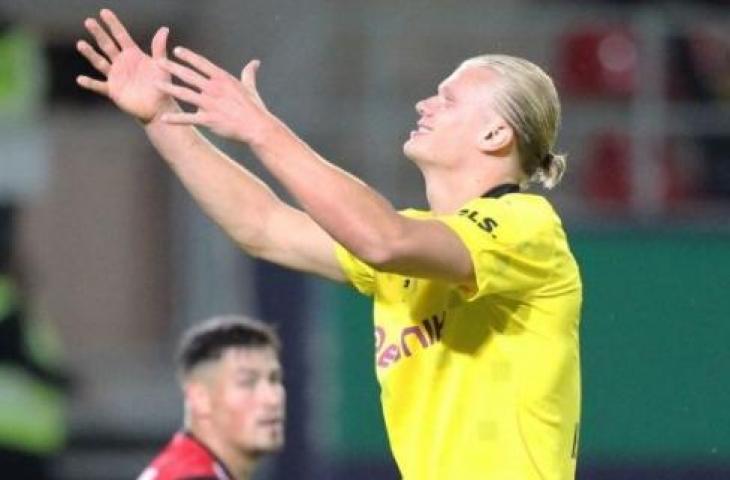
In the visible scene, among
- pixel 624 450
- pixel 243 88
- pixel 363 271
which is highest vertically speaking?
pixel 243 88

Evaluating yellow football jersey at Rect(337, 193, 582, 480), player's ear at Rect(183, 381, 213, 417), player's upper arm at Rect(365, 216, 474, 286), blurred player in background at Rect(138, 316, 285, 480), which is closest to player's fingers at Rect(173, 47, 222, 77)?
player's upper arm at Rect(365, 216, 474, 286)

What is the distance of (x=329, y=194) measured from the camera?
16.3 feet

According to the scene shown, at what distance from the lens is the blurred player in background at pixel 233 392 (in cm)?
820

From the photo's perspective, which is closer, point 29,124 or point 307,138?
point 307,138

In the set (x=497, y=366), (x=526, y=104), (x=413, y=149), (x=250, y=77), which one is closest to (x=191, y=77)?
(x=250, y=77)

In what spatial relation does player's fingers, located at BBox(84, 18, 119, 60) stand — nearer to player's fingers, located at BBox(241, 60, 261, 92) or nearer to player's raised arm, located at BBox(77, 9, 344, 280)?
player's raised arm, located at BBox(77, 9, 344, 280)

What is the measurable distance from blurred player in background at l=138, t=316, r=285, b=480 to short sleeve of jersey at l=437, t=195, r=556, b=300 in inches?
118

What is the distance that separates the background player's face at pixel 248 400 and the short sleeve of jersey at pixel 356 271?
2.47m

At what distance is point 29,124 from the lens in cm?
1220

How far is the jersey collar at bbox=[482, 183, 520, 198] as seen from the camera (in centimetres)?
537

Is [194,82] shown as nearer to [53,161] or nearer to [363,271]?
[363,271]

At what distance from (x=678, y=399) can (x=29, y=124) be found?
3546 mm

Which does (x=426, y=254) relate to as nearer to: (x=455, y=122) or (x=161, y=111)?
(x=455, y=122)

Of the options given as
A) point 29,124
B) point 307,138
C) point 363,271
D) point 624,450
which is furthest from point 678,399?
point 363,271
